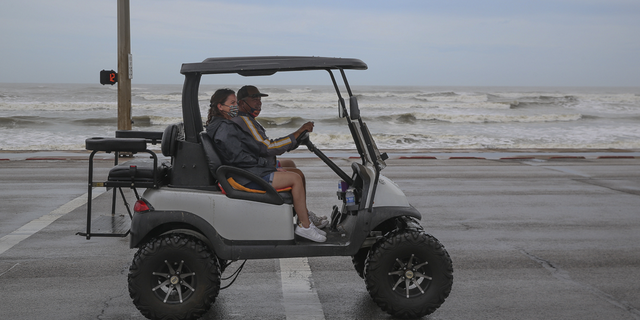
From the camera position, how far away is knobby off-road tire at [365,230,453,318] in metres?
4.59

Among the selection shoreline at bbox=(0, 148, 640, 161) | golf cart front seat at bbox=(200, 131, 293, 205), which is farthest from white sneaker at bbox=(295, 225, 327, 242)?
shoreline at bbox=(0, 148, 640, 161)

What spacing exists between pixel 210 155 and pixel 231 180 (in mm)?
247

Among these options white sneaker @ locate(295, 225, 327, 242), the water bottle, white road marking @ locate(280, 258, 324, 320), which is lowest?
white road marking @ locate(280, 258, 324, 320)

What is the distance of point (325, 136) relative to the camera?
2625cm

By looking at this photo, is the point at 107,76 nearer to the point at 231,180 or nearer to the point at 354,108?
the point at 231,180

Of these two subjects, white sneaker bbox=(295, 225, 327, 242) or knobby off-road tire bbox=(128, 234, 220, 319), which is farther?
white sneaker bbox=(295, 225, 327, 242)

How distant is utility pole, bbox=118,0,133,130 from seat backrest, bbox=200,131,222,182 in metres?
12.0

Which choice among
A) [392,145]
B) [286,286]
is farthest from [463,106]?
[286,286]

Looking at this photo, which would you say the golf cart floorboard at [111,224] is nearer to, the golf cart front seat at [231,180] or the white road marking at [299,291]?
the golf cart front seat at [231,180]

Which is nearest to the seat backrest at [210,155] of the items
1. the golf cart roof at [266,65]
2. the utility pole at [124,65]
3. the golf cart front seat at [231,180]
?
the golf cart front seat at [231,180]

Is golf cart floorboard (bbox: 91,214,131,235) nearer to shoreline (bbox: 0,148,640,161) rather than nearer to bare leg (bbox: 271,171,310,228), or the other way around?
bare leg (bbox: 271,171,310,228)

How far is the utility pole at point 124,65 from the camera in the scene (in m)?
15.8

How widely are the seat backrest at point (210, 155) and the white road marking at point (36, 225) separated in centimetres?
339

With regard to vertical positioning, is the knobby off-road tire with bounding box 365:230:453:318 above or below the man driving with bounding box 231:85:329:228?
below
